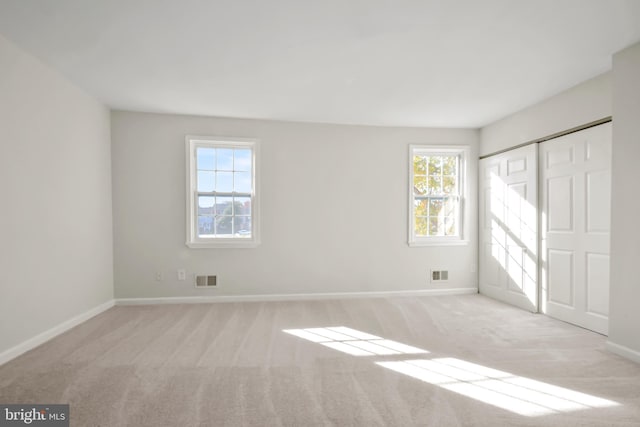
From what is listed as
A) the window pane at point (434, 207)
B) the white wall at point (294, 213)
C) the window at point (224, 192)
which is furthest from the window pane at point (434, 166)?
the window at point (224, 192)

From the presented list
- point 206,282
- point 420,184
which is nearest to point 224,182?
point 206,282

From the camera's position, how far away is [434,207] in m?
5.26

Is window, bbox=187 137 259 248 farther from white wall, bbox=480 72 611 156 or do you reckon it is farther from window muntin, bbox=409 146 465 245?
white wall, bbox=480 72 611 156

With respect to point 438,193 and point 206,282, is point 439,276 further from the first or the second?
point 206,282

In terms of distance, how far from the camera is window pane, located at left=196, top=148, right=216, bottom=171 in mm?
4734

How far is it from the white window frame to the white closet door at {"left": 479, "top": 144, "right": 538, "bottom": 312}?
0.24 m

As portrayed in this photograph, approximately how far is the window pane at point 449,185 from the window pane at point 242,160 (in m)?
3.17

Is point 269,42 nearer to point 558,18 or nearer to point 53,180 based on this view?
point 558,18

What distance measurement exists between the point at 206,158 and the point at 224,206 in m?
0.76

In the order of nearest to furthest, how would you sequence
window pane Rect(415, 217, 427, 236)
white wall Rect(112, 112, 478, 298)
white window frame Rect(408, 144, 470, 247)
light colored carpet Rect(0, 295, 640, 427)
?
light colored carpet Rect(0, 295, 640, 427)
white wall Rect(112, 112, 478, 298)
white window frame Rect(408, 144, 470, 247)
window pane Rect(415, 217, 427, 236)

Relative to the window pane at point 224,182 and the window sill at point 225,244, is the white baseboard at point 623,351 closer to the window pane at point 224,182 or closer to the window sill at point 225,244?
the window sill at point 225,244

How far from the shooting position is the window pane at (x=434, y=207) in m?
5.25

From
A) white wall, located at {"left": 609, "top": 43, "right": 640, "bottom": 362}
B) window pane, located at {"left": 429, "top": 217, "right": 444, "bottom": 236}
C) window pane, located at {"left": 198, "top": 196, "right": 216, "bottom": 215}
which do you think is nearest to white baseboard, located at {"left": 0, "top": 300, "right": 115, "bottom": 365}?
window pane, located at {"left": 198, "top": 196, "right": 216, "bottom": 215}

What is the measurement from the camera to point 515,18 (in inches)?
92.5
